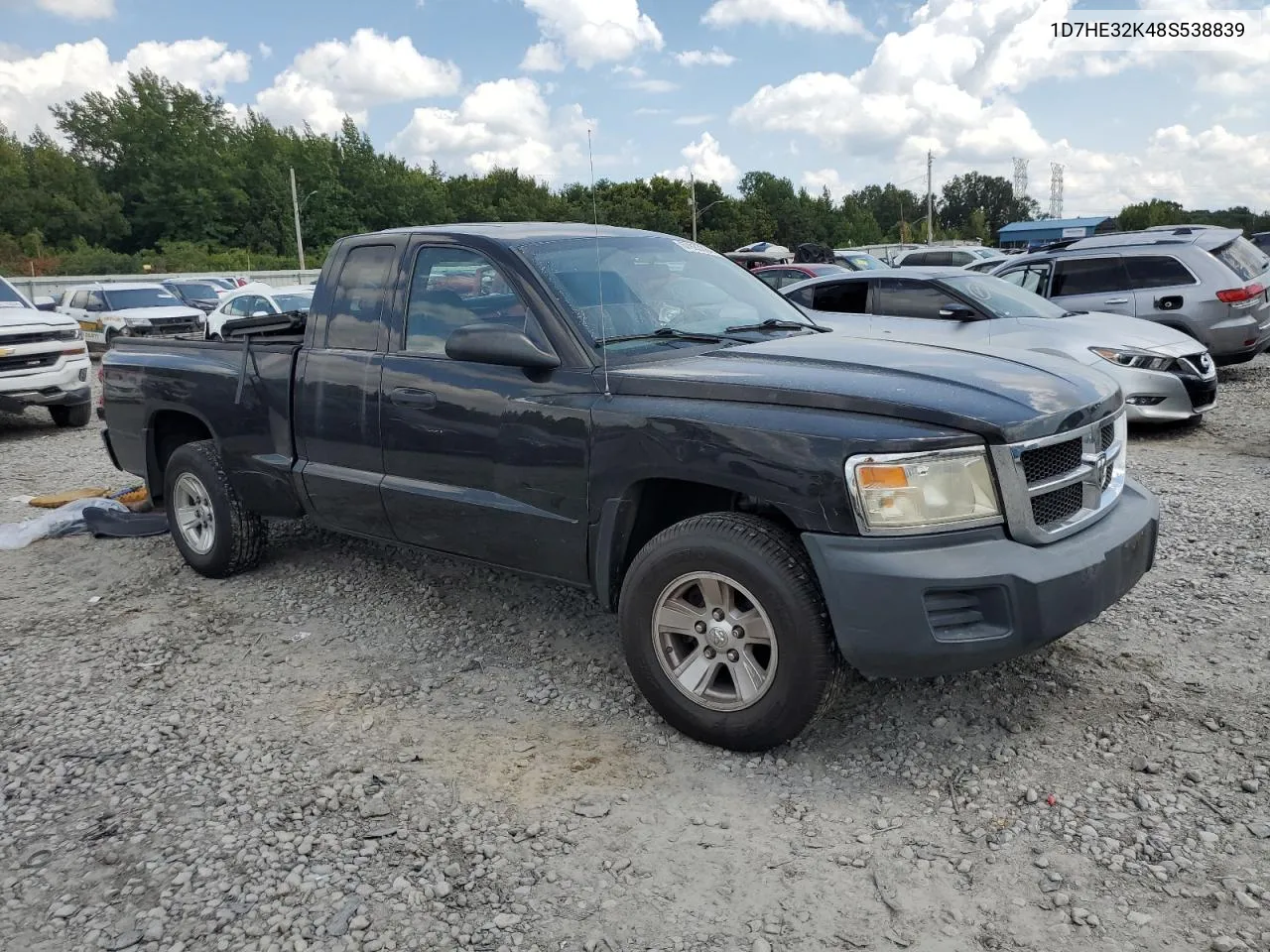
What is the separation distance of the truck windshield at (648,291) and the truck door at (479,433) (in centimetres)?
19

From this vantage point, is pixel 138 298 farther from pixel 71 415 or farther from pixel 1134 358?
pixel 1134 358

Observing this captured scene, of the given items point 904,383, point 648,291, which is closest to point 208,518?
point 648,291

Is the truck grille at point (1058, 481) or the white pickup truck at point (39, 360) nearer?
the truck grille at point (1058, 481)

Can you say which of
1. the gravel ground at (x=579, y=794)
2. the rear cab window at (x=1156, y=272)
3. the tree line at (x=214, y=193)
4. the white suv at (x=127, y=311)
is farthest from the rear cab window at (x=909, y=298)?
the tree line at (x=214, y=193)

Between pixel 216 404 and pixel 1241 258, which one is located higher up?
pixel 1241 258

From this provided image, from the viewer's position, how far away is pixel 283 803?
3.29 m

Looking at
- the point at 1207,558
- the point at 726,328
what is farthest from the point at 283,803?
the point at 1207,558

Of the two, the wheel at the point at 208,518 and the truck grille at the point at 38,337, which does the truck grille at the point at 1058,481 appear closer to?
the wheel at the point at 208,518

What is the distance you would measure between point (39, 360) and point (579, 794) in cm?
1006

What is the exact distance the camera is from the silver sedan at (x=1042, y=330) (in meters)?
8.48

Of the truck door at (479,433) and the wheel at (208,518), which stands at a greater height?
the truck door at (479,433)

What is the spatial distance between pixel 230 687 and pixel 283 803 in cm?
109

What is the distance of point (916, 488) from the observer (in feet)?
9.96

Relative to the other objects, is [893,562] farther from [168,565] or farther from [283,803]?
[168,565]
